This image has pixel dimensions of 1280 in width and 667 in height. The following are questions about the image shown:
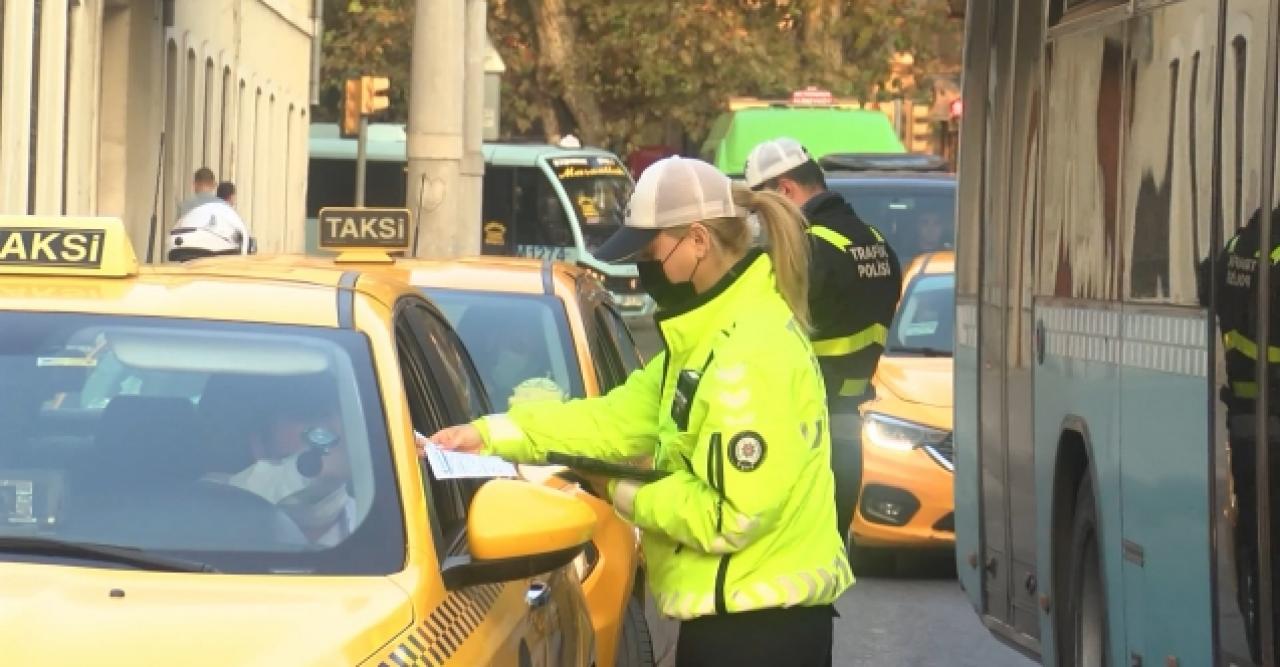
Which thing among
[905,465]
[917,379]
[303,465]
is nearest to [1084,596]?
[303,465]

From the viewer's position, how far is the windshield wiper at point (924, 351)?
13.9m

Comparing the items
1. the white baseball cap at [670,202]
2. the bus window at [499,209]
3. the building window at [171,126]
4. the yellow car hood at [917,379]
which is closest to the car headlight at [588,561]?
the white baseball cap at [670,202]

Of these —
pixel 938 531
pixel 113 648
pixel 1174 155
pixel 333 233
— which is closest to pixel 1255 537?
pixel 1174 155

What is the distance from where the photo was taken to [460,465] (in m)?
5.19

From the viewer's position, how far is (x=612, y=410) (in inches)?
230

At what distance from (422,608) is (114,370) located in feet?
2.96

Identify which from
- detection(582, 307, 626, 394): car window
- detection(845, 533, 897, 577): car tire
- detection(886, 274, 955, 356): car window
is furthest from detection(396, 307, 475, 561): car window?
detection(886, 274, 955, 356): car window

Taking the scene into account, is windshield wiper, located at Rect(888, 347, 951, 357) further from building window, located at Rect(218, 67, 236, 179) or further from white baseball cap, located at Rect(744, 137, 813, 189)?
building window, located at Rect(218, 67, 236, 179)

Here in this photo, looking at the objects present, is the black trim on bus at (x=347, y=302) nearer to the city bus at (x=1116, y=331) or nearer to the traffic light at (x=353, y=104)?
the city bus at (x=1116, y=331)

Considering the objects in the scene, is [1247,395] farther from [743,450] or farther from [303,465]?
[303,465]

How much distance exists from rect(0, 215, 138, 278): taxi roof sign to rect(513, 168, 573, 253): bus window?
36771 millimetres

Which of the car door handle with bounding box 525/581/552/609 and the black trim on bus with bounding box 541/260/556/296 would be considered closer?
the car door handle with bounding box 525/581/552/609

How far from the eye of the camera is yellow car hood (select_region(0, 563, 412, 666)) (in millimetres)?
4133

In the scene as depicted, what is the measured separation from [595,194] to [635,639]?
34372 mm
